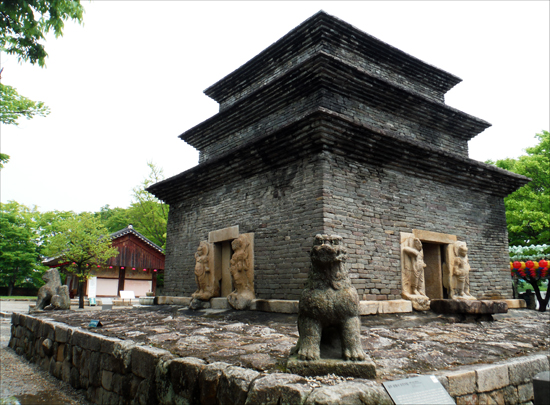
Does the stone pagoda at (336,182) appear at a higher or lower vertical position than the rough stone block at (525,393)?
higher

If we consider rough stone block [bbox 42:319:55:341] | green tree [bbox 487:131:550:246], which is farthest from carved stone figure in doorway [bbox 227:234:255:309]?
green tree [bbox 487:131:550:246]

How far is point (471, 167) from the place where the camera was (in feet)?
30.2

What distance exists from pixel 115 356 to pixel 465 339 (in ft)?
15.7

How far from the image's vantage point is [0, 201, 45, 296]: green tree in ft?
104

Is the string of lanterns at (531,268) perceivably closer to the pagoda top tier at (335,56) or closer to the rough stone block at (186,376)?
the pagoda top tier at (335,56)

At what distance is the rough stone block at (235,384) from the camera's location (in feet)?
10.1

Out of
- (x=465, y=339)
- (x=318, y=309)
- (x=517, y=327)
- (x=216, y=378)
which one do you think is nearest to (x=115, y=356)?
(x=216, y=378)

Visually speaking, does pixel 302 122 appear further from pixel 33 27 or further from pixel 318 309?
pixel 33 27

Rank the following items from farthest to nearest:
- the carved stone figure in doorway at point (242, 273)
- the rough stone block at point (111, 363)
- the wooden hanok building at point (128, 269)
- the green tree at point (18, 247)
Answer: the green tree at point (18, 247)
the wooden hanok building at point (128, 269)
the carved stone figure in doorway at point (242, 273)
the rough stone block at point (111, 363)

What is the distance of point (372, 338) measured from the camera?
16.1 feet

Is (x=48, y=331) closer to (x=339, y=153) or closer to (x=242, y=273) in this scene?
(x=242, y=273)

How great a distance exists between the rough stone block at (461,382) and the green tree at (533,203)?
19082 millimetres

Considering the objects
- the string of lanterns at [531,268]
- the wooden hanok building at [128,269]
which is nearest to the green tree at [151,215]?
the wooden hanok building at [128,269]

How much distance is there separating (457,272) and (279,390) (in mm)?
7147
